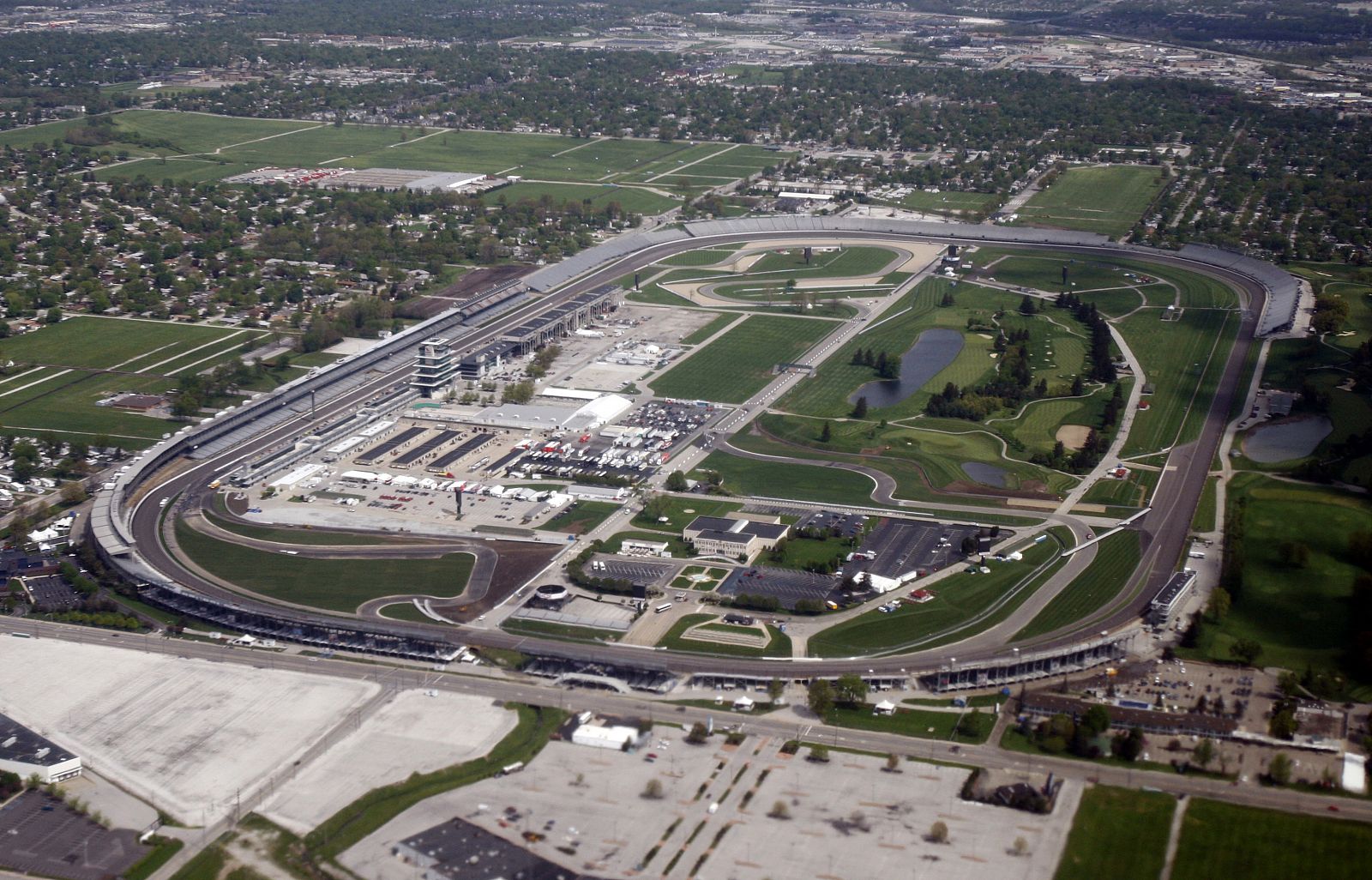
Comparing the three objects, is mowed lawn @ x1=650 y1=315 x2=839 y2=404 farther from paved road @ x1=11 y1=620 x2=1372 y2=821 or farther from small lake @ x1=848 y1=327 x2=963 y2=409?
paved road @ x1=11 y1=620 x2=1372 y2=821

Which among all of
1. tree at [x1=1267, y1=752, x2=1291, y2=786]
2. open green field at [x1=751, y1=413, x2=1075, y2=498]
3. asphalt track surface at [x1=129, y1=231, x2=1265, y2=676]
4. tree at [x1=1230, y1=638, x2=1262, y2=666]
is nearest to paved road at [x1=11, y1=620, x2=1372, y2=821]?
tree at [x1=1267, y1=752, x2=1291, y2=786]

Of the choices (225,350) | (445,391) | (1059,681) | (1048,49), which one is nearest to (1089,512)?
(1059,681)

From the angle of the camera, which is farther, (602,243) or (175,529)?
(602,243)

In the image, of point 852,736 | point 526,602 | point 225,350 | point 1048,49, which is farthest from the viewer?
point 1048,49

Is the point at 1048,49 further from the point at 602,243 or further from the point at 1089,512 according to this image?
the point at 1089,512

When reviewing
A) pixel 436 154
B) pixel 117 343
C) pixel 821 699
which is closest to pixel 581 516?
pixel 821 699
